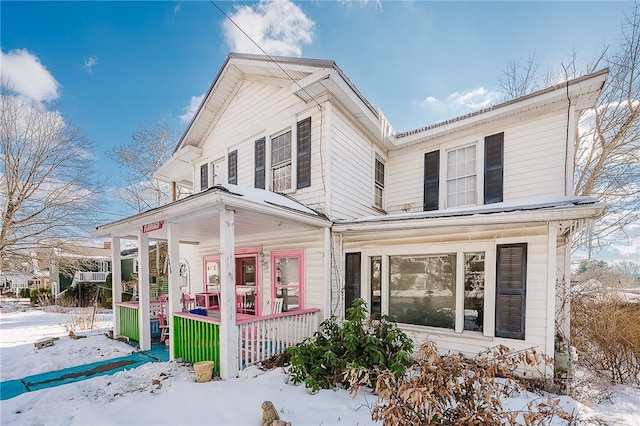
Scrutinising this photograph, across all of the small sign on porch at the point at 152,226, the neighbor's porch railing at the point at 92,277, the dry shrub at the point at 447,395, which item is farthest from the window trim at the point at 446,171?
the neighbor's porch railing at the point at 92,277

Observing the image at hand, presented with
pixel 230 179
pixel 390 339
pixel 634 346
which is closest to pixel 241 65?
pixel 230 179

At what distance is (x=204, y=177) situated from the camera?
9555 mm

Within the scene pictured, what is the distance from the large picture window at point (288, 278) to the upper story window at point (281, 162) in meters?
1.73

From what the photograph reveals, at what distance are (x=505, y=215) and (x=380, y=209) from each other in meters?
3.95

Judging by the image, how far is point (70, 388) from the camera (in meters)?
4.30

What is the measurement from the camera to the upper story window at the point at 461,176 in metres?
7.05

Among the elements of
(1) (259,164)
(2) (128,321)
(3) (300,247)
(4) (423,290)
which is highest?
(1) (259,164)

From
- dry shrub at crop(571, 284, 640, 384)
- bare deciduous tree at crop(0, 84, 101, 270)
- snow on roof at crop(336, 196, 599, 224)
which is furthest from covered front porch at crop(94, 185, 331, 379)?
bare deciduous tree at crop(0, 84, 101, 270)

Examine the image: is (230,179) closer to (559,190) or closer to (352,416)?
(352,416)

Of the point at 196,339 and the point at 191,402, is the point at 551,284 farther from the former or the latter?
the point at 196,339

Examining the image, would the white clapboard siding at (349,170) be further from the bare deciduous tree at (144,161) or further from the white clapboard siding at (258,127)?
the bare deciduous tree at (144,161)

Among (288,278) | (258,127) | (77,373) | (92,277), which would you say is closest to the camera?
(77,373)

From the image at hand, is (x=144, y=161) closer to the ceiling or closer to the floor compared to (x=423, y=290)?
closer to the ceiling

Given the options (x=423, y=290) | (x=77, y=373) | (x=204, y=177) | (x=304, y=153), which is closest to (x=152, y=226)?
(x=77, y=373)
